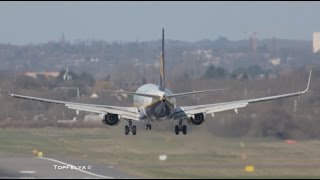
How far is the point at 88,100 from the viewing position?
15325cm

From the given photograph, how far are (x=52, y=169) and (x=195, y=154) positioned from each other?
14942 millimetres

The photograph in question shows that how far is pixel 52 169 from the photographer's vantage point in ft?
279

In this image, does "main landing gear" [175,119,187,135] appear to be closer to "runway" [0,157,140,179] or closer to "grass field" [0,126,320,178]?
"grass field" [0,126,320,178]

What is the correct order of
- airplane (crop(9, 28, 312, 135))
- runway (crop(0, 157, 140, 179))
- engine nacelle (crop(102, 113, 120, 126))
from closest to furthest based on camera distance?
1. runway (crop(0, 157, 140, 179))
2. airplane (crop(9, 28, 312, 135))
3. engine nacelle (crop(102, 113, 120, 126))

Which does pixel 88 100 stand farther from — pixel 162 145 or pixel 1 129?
pixel 162 145

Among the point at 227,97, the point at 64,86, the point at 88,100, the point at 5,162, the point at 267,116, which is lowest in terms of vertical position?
the point at 5,162

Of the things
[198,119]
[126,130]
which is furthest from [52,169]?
[198,119]

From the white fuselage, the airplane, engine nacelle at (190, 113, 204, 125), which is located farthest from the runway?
engine nacelle at (190, 113, 204, 125)

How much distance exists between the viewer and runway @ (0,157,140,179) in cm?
7919

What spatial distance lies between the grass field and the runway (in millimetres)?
2187

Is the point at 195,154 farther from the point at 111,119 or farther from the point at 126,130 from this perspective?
the point at 111,119

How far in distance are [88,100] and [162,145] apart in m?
55.9

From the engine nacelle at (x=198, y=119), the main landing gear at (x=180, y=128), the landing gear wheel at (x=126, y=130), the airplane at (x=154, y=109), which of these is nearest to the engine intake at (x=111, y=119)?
the airplane at (x=154, y=109)

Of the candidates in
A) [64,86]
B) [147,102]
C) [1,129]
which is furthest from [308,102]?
[64,86]
